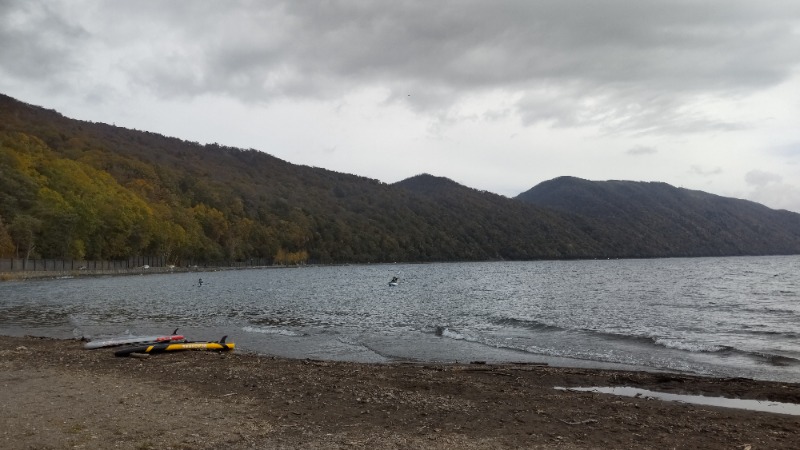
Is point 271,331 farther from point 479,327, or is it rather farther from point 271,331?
point 479,327

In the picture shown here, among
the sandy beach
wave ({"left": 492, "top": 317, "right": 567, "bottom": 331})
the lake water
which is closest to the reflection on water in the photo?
the sandy beach

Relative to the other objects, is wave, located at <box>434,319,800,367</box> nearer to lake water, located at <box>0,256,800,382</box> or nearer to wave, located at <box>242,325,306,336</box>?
lake water, located at <box>0,256,800,382</box>

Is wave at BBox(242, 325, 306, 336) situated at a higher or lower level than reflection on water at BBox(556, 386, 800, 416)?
lower

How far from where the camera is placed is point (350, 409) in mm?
11945

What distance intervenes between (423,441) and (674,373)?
489 inches

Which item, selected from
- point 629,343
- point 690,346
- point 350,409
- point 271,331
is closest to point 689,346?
point 690,346

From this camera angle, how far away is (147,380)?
584 inches

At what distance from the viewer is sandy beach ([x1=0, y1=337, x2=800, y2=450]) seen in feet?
31.9

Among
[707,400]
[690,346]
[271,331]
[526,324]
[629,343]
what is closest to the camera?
[707,400]

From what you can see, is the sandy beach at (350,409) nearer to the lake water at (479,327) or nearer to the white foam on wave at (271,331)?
the lake water at (479,327)

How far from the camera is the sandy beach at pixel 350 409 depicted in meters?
9.71

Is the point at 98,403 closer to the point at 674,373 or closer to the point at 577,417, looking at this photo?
the point at 577,417

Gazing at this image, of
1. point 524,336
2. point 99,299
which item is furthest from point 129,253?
point 524,336

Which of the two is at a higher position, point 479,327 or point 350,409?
point 350,409
